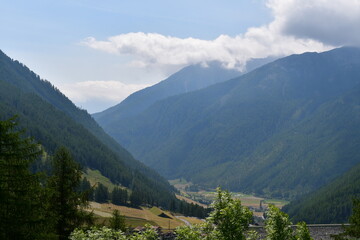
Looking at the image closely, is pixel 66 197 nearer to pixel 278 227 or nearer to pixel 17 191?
pixel 17 191

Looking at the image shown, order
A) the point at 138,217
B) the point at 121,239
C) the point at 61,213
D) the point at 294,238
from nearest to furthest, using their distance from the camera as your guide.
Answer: the point at 121,239, the point at 294,238, the point at 61,213, the point at 138,217

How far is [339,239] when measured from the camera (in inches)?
2334

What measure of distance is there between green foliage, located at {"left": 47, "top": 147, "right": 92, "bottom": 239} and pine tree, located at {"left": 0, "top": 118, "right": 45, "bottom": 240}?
12.5 m

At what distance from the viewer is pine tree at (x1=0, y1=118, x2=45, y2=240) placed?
87.8 ft

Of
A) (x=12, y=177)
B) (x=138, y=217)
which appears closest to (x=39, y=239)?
(x=12, y=177)

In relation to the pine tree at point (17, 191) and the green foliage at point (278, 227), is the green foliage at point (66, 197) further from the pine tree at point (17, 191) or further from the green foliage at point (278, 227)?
the green foliage at point (278, 227)

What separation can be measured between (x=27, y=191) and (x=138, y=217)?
548ft

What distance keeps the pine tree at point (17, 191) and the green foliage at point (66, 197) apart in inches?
492

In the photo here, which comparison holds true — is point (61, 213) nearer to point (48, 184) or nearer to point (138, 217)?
point (48, 184)

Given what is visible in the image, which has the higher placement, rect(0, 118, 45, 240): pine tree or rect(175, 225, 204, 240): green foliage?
rect(0, 118, 45, 240): pine tree

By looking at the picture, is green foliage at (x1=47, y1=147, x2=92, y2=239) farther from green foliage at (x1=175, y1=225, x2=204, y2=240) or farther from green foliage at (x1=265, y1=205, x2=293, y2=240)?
green foliage at (x1=265, y1=205, x2=293, y2=240)

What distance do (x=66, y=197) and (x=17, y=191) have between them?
14.7 metres

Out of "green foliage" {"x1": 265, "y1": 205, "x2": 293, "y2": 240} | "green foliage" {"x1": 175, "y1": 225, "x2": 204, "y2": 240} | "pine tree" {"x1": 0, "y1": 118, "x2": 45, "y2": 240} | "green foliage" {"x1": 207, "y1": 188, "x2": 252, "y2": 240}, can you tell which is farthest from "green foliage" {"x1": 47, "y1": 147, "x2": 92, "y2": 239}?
"green foliage" {"x1": 265, "y1": 205, "x2": 293, "y2": 240}

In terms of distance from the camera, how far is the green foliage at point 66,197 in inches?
1619
